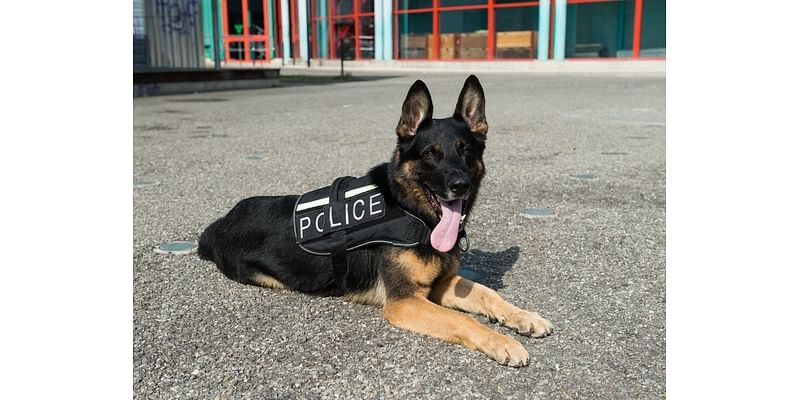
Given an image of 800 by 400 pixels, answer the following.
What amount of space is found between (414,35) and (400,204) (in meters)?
34.3

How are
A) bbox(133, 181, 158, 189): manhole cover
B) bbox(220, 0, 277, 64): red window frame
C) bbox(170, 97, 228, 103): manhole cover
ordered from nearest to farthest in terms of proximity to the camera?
bbox(133, 181, 158, 189): manhole cover
bbox(170, 97, 228, 103): manhole cover
bbox(220, 0, 277, 64): red window frame

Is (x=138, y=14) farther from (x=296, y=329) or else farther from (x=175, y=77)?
(x=296, y=329)

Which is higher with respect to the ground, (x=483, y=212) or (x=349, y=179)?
(x=349, y=179)

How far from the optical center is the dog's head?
12.1ft

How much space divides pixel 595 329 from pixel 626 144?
695 centimetres

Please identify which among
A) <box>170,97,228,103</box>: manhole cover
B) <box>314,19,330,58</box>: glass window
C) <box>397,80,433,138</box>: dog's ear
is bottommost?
<box>170,97,228,103</box>: manhole cover

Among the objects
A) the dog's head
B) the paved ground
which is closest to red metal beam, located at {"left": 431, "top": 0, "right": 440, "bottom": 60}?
→ the paved ground

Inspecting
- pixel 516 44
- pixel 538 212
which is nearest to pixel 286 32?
pixel 516 44

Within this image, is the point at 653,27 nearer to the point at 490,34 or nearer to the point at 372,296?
the point at 490,34

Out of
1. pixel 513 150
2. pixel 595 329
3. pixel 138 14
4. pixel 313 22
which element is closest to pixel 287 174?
pixel 513 150

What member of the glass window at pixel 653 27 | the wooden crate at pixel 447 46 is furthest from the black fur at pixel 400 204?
the wooden crate at pixel 447 46

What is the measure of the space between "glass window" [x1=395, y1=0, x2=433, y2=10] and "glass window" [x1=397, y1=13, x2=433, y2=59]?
1.39ft

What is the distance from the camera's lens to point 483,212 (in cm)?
619

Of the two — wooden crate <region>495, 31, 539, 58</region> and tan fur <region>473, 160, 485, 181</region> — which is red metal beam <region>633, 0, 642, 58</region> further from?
tan fur <region>473, 160, 485, 181</region>
